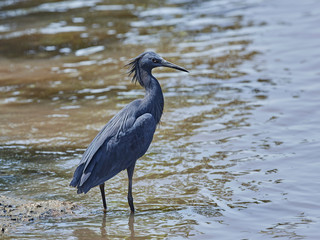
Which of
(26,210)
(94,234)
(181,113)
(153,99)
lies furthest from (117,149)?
(181,113)

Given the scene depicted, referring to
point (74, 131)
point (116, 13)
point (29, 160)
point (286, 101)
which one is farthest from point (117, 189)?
point (116, 13)

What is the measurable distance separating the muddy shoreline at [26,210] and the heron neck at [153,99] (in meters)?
1.39

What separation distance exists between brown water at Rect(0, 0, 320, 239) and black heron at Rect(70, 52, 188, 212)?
0.41m

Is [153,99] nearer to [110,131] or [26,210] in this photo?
[110,131]

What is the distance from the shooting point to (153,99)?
697cm

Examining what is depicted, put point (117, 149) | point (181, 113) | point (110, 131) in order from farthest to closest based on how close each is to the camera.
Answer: point (181, 113) < point (110, 131) < point (117, 149)

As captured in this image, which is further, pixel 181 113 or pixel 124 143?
pixel 181 113

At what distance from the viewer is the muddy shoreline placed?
6195 mm

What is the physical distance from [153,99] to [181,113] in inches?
117

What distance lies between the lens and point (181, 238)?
593 cm

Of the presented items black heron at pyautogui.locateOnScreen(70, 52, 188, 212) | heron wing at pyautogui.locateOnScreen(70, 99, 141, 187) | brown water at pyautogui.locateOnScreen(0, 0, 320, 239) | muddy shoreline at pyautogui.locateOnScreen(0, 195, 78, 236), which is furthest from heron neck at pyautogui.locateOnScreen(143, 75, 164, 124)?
muddy shoreline at pyautogui.locateOnScreen(0, 195, 78, 236)

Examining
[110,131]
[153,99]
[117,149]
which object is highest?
[153,99]

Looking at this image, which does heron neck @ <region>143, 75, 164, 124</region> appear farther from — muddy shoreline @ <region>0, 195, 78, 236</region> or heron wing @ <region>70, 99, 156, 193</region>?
muddy shoreline @ <region>0, 195, 78, 236</region>

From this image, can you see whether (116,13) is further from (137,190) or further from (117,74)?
(137,190)
